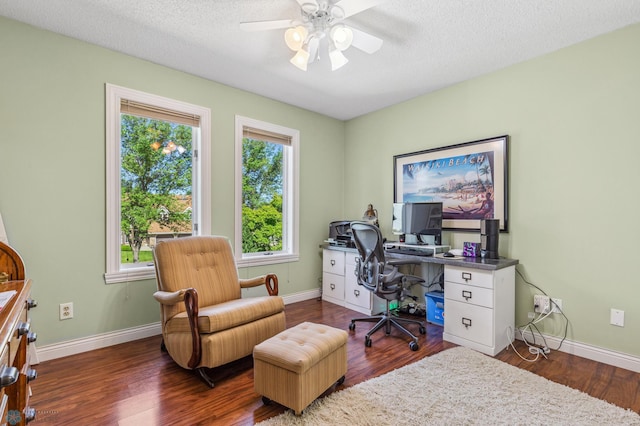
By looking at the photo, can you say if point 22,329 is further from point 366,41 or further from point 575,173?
point 575,173

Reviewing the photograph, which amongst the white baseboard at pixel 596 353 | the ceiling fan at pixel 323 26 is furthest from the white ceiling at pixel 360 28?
the white baseboard at pixel 596 353

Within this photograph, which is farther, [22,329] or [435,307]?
[435,307]

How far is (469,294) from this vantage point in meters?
2.68

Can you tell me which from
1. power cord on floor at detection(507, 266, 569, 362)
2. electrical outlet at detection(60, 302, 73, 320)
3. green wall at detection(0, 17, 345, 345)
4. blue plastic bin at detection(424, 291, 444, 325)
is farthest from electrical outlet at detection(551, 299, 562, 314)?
electrical outlet at detection(60, 302, 73, 320)

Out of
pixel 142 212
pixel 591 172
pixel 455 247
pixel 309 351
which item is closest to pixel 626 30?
pixel 591 172

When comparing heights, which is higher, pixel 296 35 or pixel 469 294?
pixel 296 35

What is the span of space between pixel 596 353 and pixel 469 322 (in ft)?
3.06

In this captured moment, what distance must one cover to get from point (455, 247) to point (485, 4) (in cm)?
221

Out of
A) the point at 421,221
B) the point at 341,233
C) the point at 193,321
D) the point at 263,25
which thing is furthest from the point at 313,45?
the point at 341,233

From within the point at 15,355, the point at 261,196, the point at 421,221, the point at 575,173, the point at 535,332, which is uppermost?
the point at 575,173

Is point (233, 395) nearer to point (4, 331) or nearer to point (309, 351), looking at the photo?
point (309, 351)

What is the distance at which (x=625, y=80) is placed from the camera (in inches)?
93.0

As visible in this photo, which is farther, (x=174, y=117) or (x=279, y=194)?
(x=279, y=194)

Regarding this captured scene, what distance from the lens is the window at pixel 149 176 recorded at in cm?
276
